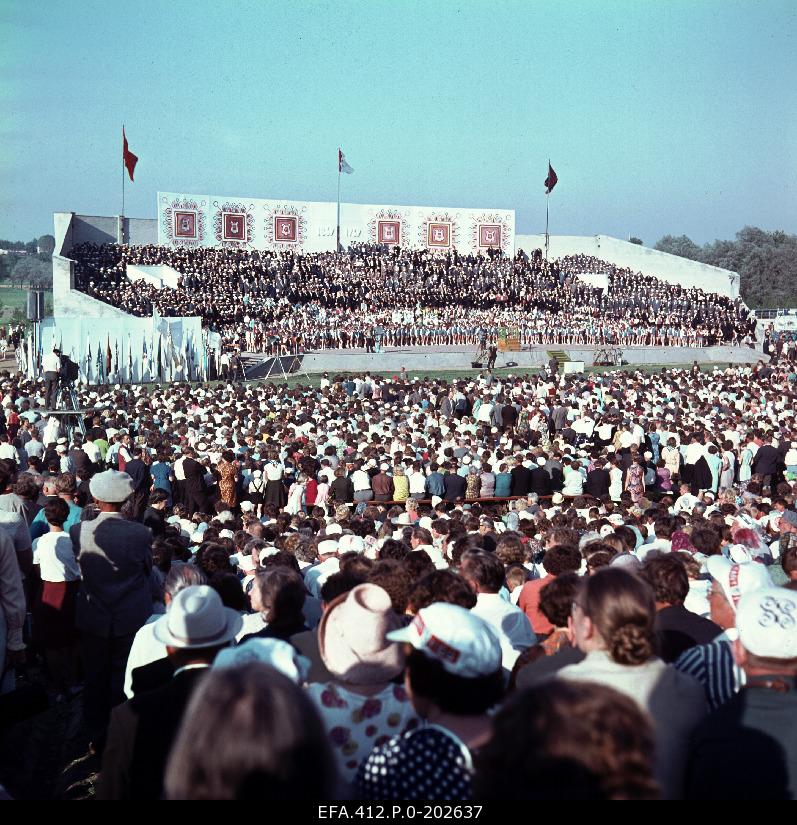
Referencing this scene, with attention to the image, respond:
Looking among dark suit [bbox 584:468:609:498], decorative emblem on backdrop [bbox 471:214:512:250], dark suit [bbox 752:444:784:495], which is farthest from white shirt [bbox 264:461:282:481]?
decorative emblem on backdrop [bbox 471:214:512:250]

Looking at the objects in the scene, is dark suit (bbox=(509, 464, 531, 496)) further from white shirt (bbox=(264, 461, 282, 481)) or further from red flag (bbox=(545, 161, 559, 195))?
red flag (bbox=(545, 161, 559, 195))

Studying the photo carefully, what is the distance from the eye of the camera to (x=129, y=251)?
166 feet

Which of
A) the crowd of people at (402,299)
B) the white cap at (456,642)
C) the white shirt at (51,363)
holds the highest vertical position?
the crowd of people at (402,299)

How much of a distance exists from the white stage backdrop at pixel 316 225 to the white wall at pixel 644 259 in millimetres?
3430

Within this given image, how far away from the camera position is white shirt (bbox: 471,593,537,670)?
484 centimetres

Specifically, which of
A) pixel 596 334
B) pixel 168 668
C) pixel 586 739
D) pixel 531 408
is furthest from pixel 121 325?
pixel 586 739

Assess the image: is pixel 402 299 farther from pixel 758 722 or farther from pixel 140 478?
pixel 758 722

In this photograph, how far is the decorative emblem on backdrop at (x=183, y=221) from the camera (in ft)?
169

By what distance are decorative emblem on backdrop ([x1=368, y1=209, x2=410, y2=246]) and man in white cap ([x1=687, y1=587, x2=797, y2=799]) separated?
54433 mm

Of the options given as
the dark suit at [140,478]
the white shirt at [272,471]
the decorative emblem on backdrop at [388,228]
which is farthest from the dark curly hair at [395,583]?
the decorative emblem on backdrop at [388,228]

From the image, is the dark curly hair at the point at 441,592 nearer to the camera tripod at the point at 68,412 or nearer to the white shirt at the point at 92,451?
the white shirt at the point at 92,451

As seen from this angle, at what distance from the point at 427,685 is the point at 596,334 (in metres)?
44.8

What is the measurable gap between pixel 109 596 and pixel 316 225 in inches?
2026

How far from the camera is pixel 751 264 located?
90.5 m
